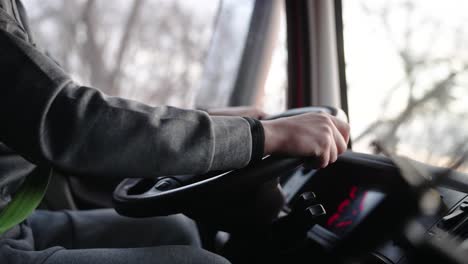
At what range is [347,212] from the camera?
0.97 metres

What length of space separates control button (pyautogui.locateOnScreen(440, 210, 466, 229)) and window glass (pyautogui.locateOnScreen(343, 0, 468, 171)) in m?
0.11

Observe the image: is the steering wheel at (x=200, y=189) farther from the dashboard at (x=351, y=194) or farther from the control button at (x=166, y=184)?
the dashboard at (x=351, y=194)

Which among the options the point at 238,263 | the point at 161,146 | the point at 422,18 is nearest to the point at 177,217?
the point at 238,263

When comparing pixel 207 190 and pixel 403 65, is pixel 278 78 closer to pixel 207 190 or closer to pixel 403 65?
pixel 403 65

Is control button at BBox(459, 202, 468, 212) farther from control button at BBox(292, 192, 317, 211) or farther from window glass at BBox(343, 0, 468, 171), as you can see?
control button at BBox(292, 192, 317, 211)

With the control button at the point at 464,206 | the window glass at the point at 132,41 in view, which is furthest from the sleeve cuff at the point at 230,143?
the window glass at the point at 132,41

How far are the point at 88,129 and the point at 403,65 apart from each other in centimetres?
97

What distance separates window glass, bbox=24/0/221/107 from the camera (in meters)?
1.63

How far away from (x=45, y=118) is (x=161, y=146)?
0.52ft

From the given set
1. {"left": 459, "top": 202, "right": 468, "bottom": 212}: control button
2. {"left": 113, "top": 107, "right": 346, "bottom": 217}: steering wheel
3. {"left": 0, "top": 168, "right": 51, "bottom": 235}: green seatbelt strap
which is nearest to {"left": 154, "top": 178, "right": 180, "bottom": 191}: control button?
{"left": 113, "top": 107, "right": 346, "bottom": 217}: steering wheel

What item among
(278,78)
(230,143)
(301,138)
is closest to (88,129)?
(230,143)

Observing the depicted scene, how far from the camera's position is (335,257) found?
0.37 meters

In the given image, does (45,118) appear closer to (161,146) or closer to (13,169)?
(161,146)

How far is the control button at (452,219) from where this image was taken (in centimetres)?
73
